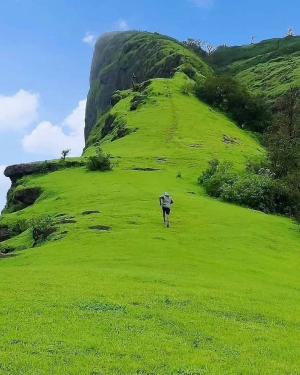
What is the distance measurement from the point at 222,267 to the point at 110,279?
7.99 m

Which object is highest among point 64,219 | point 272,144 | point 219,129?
point 219,129

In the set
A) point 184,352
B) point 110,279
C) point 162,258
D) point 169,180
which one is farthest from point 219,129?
point 184,352

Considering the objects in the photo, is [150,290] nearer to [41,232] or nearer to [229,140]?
[41,232]

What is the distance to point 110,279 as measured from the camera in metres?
21.3

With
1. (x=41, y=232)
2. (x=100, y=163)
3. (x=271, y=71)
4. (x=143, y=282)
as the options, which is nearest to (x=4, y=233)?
(x=41, y=232)

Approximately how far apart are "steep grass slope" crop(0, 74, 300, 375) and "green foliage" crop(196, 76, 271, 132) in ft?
209

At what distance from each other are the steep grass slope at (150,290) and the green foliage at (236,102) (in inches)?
2509

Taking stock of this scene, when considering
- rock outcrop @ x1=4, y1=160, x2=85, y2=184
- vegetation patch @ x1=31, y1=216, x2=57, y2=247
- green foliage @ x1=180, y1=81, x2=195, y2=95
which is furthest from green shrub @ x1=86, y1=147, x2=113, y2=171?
green foliage @ x1=180, y1=81, x2=195, y2=95

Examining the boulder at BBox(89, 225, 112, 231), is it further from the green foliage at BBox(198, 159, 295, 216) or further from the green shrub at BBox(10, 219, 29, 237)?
the green foliage at BBox(198, 159, 295, 216)

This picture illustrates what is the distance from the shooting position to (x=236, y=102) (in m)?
114

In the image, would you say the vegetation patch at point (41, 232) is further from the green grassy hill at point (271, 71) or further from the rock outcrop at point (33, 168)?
the green grassy hill at point (271, 71)

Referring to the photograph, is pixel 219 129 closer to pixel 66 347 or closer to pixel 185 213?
pixel 185 213

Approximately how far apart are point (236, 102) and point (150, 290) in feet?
329

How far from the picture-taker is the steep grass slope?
12.3 m
